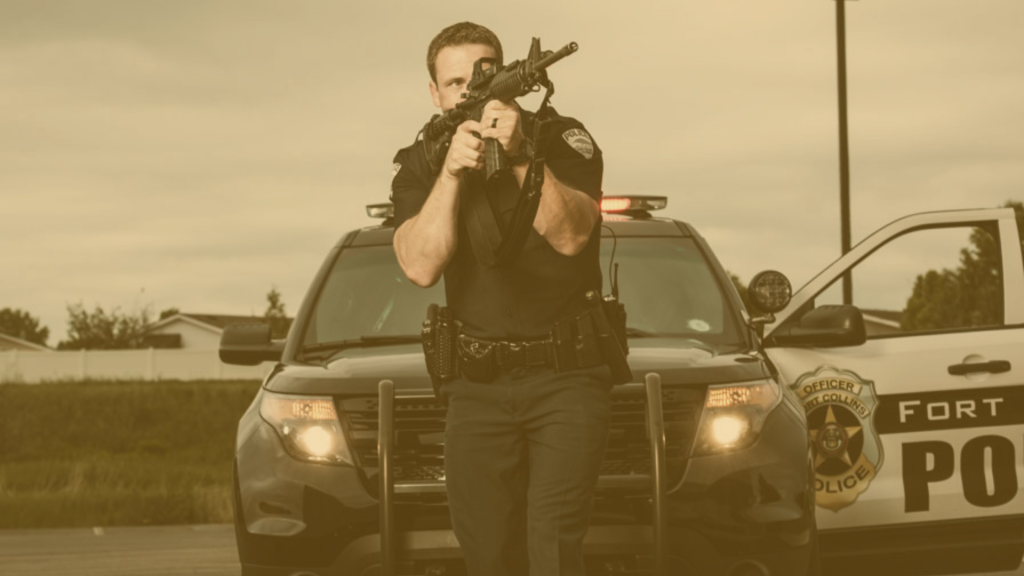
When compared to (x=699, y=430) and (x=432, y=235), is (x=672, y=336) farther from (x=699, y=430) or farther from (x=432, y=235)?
(x=432, y=235)

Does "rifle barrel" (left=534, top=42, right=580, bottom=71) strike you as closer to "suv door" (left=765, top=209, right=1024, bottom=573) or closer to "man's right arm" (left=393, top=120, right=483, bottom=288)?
"man's right arm" (left=393, top=120, right=483, bottom=288)

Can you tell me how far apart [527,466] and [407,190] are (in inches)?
33.4

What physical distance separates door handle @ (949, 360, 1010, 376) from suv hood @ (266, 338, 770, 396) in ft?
5.44

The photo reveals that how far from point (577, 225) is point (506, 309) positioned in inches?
13.0

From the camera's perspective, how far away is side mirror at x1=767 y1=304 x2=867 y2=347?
6.93m

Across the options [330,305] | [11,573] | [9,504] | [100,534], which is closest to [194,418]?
[9,504]

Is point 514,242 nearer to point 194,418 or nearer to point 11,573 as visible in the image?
point 11,573

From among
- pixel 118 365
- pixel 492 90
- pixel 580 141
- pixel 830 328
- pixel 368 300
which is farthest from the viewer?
pixel 118 365

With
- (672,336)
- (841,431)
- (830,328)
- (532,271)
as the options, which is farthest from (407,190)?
(841,431)

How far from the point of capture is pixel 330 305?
7273 millimetres

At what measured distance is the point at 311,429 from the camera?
5.97 meters

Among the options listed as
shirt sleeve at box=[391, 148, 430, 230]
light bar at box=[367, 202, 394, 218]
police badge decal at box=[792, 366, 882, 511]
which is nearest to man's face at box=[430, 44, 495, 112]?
shirt sleeve at box=[391, 148, 430, 230]

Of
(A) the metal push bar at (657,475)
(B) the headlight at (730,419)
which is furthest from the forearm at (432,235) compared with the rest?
(B) the headlight at (730,419)

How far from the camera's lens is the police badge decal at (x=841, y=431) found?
737 cm
